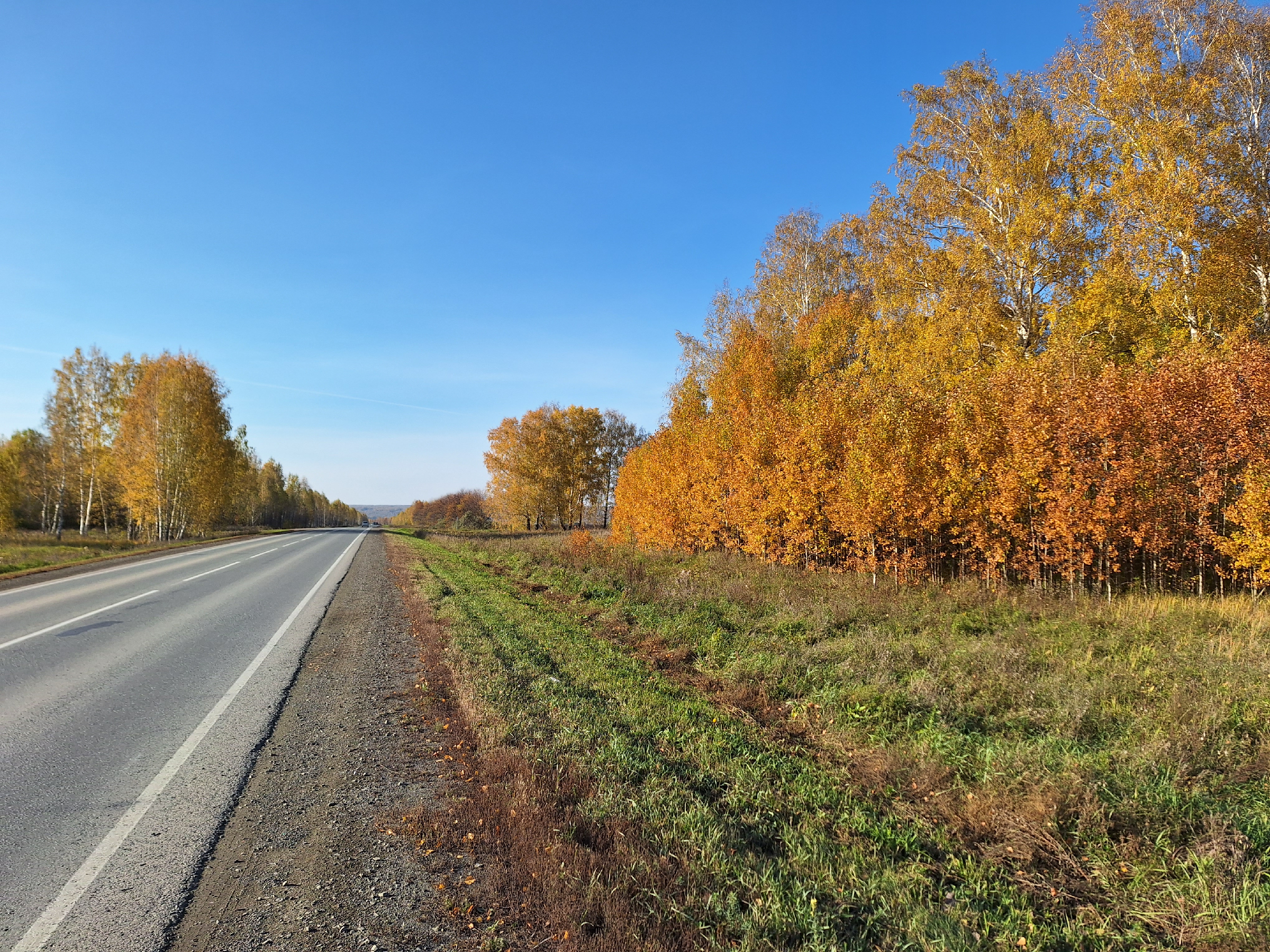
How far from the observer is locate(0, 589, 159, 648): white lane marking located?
853cm

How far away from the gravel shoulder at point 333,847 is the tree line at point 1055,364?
448 inches

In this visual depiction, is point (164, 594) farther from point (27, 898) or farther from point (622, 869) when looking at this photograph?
point (622, 869)

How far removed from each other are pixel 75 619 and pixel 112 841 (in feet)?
29.3

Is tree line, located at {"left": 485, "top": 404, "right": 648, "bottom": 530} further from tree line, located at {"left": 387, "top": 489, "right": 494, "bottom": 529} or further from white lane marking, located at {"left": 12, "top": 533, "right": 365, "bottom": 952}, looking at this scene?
white lane marking, located at {"left": 12, "top": 533, "right": 365, "bottom": 952}

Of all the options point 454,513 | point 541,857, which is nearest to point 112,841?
point 541,857

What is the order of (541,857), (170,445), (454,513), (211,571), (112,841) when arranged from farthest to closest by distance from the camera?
(454,513) < (170,445) < (211,571) < (112,841) < (541,857)

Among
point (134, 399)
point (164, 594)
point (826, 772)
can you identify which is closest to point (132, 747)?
point (826, 772)

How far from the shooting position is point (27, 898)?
3.15m

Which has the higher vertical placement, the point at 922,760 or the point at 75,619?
the point at 75,619

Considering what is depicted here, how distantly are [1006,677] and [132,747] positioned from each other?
348 inches

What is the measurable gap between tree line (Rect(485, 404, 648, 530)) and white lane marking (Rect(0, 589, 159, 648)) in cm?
4205

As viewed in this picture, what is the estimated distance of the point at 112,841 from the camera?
3725 millimetres

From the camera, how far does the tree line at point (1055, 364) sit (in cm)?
1084

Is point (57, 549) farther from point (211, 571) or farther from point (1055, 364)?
point (1055, 364)
